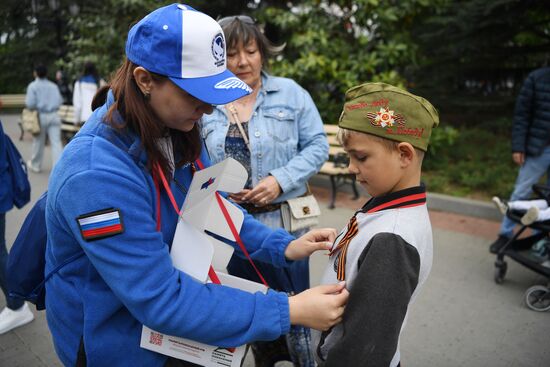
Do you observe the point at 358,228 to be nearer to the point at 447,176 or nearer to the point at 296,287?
the point at 296,287

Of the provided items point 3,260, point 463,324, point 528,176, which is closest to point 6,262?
point 3,260

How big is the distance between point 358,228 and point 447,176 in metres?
6.33

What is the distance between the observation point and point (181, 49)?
47.6 inches

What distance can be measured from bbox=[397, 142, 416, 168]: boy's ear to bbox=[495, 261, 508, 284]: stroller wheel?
3.28m

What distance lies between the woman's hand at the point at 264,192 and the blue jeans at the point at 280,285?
0.16 metres

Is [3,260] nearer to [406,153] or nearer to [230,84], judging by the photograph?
[230,84]

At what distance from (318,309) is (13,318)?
3.09 meters

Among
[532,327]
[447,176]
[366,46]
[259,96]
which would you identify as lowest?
[447,176]

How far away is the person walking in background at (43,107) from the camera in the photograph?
8344 mm

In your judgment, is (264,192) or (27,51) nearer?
(264,192)

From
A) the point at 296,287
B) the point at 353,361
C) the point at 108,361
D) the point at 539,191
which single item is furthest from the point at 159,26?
the point at 539,191

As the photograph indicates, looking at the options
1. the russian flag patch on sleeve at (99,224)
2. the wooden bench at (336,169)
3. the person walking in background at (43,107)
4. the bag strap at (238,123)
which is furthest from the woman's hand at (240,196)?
the person walking in background at (43,107)

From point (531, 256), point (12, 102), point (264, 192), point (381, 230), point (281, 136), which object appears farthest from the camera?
point (12, 102)

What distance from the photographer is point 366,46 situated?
291 inches
